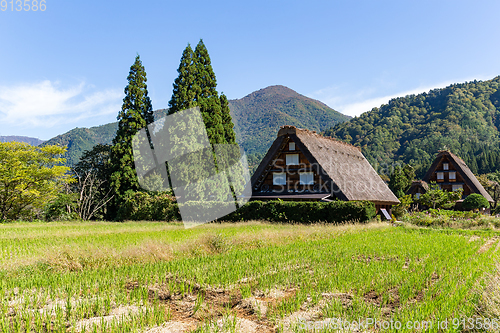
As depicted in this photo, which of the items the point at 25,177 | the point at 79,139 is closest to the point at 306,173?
the point at 25,177

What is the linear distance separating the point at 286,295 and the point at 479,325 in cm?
251

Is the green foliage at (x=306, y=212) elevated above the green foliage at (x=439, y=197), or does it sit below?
above

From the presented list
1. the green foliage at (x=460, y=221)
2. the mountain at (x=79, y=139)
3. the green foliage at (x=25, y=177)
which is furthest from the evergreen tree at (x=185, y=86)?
the mountain at (x=79, y=139)

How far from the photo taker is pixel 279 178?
27469 mm

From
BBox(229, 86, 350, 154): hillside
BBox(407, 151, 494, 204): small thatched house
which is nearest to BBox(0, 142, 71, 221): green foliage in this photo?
BBox(407, 151, 494, 204): small thatched house

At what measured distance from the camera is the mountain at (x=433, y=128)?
7031 centimetres

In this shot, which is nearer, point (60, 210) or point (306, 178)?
point (306, 178)

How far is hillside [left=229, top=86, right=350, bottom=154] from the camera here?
4083 inches

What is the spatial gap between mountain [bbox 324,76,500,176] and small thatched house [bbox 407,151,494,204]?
16.1 meters

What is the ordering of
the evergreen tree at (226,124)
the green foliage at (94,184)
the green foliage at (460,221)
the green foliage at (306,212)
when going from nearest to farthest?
the green foliage at (306,212) → the green foliage at (460,221) → the green foliage at (94,184) → the evergreen tree at (226,124)

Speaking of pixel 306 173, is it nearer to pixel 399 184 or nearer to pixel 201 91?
pixel 201 91

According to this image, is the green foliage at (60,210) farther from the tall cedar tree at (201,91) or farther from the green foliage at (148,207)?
the tall cedar tree at (201,91)

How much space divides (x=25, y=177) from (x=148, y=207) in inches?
369

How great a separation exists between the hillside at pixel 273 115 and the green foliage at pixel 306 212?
6515 cm
